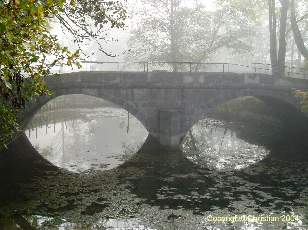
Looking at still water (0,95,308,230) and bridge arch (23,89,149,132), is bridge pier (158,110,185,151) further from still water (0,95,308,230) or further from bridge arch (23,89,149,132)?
bridge arch (23,89,149,132)

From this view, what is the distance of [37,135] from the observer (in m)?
29.9

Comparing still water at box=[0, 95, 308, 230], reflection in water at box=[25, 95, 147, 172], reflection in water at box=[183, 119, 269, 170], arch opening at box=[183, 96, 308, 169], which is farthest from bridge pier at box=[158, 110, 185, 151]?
reflection in water at box=[25, 95, 147, 172]

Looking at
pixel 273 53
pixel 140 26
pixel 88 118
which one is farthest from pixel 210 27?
pixel 88 118

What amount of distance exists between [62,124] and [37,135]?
5.71 meters

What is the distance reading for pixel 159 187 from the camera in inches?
653

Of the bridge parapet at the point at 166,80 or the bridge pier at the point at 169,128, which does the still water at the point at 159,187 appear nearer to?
the bridge pier at the point at 169,128

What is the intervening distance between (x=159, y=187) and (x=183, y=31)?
83.5 feet

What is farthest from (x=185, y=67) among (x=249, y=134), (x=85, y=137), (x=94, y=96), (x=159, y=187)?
(x=159, y=187)

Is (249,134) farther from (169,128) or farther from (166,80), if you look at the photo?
(166,80)

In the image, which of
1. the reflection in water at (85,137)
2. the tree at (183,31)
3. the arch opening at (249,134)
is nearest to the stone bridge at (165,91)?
the arch opening at (249,134)

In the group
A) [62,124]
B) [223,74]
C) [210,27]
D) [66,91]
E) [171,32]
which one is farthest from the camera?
[210,27]

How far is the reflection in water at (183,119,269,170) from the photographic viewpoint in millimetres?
21203

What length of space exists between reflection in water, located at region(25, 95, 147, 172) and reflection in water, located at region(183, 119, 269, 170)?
4001 mm

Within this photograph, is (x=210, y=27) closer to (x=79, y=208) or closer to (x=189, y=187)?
(x=189, y=187)
